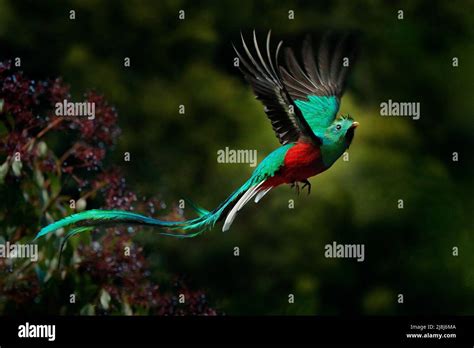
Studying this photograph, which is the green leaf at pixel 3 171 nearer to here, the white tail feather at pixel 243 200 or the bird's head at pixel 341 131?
the white tail feather at pixel 243 200

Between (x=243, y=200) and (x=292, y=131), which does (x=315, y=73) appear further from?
(x=243, y=200)

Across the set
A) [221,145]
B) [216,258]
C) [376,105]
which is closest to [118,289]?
[216,258]

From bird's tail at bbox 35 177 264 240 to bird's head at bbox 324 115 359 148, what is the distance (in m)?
0.46

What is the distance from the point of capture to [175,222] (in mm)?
5957

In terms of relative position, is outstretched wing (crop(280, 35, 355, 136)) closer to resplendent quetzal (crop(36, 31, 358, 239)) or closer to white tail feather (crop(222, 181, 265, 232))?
resplendent quetzal (crop(36, 31, 358, 239))

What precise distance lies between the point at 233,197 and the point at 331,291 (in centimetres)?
89

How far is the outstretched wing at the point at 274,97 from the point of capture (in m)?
5.56

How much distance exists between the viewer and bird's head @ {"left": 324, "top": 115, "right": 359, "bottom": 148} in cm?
589

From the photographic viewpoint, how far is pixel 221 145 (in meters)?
6.28

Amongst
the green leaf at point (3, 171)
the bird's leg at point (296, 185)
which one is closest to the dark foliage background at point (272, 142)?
the bird's leg at point (296, 185)

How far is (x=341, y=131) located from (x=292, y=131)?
28cm

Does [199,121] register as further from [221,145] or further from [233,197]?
[233,197]

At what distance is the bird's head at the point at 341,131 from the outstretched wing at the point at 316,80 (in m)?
0.08

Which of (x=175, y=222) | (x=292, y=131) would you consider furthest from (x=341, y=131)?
(x=175, y=222)
